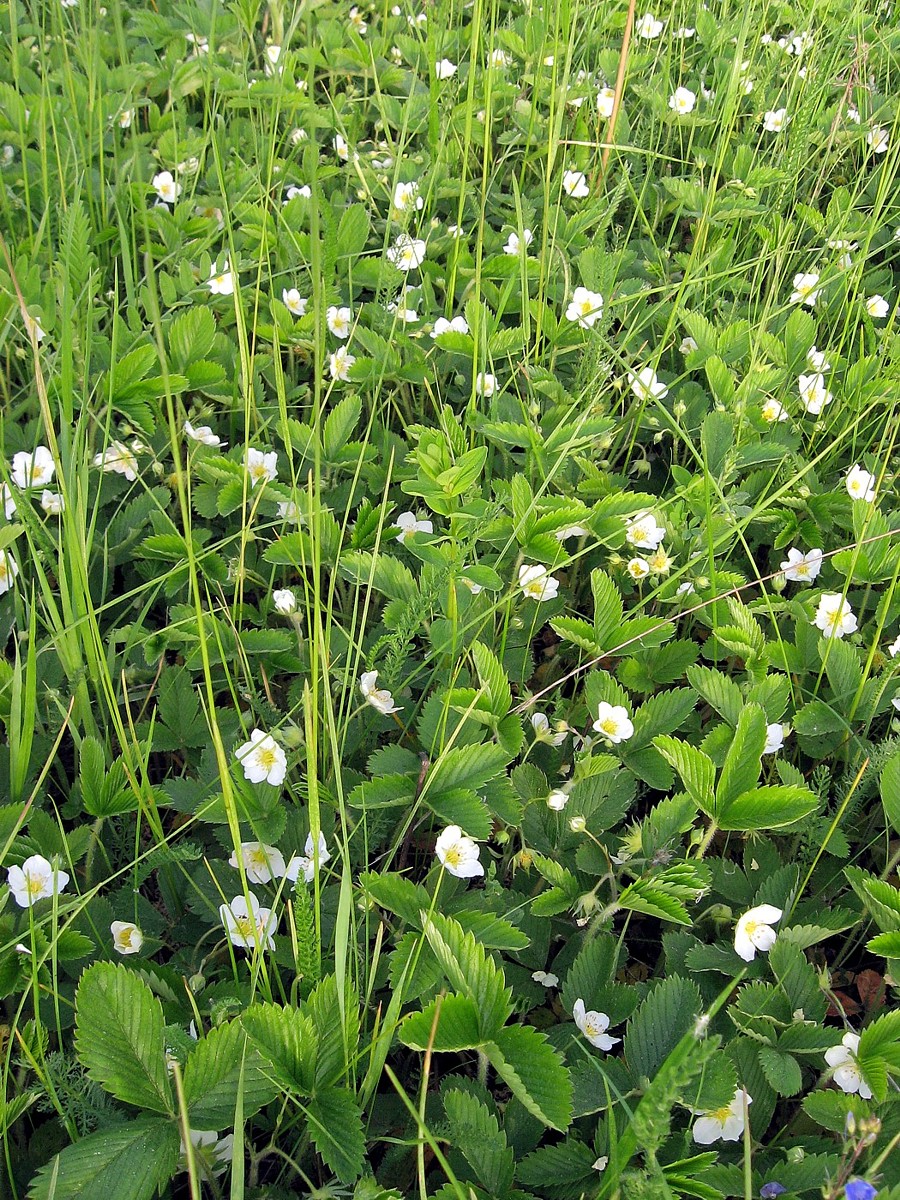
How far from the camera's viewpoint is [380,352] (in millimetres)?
2010

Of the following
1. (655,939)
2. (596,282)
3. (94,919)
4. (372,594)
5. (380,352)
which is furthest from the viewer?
(596,282)

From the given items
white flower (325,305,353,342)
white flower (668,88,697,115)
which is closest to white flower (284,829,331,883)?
white flower (325,305,353,342)

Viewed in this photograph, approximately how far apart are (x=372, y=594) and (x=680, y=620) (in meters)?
0.58

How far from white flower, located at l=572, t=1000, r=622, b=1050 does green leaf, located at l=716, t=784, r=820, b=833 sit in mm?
305

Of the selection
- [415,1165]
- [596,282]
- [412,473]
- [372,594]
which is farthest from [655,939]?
[596,282]

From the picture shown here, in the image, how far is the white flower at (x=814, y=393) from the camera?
207 centimetres

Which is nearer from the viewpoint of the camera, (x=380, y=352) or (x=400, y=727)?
(x=400, y=727)

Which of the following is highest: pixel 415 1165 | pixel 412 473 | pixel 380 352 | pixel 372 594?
pixel 380 352

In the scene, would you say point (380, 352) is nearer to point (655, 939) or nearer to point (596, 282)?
point (596, 282)

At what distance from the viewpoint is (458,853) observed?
4.25 feet

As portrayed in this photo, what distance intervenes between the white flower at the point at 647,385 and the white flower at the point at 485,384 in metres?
0.29

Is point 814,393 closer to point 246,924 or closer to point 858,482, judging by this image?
point 858,482

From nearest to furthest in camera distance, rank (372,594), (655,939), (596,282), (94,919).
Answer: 1. (94,919)
2. (655,939)
3. (372,594)
4. (596,282)

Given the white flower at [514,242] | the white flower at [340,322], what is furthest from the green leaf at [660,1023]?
the white flower at [514,242]
